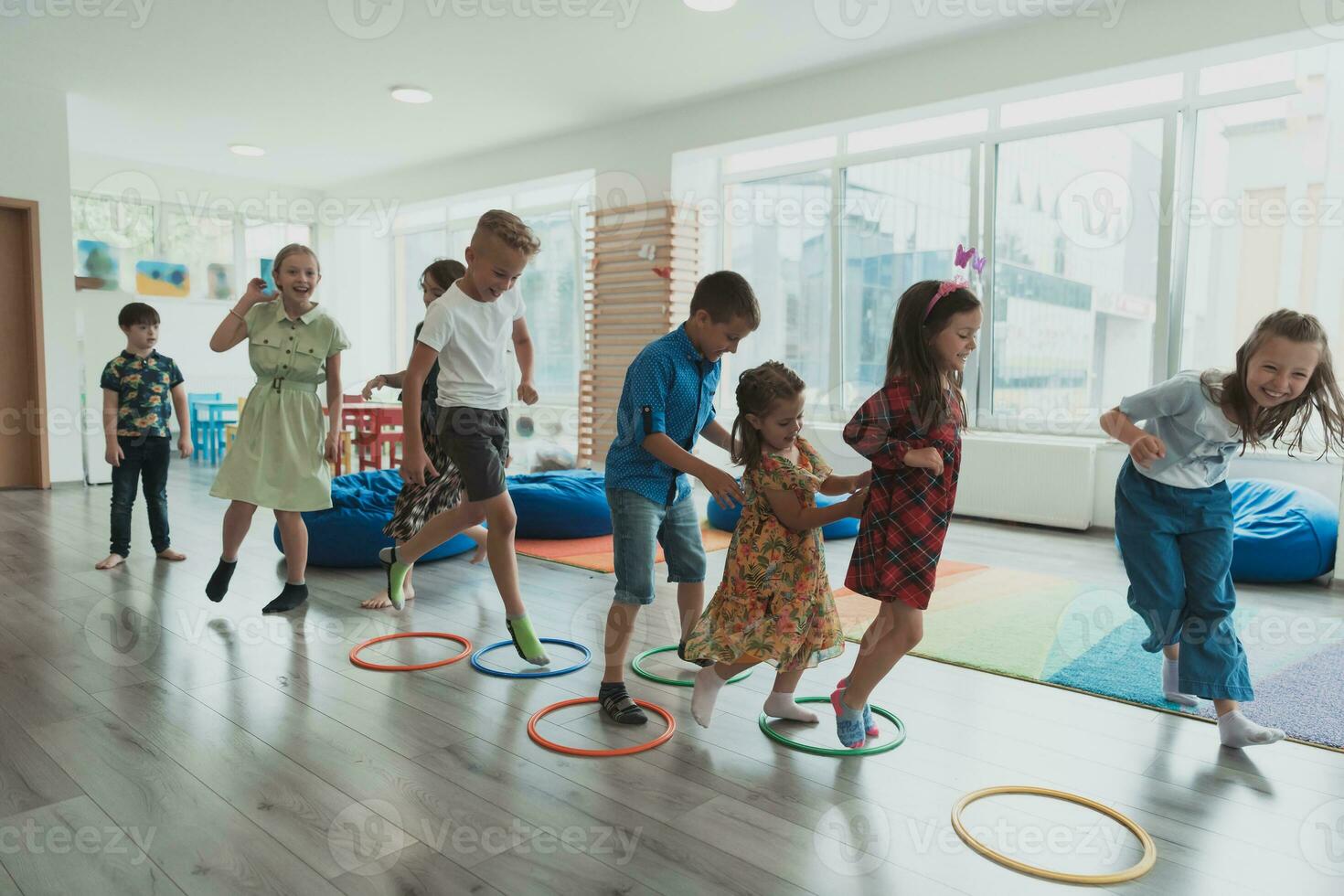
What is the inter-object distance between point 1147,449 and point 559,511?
308cm

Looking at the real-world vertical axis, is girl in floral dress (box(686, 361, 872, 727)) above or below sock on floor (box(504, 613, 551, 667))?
above

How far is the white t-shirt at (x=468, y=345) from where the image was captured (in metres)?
2.50

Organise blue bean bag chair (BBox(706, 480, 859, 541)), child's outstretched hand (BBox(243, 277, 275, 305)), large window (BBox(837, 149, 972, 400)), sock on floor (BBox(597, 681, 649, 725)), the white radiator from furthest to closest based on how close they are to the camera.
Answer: large window (BBox(837, 149, 972, 400))
the white radiator
blue bean bag chair (BBox(706, 480, 859, 541))
child's outstretched hand (BBox(243, 277, 275, 305))
sock on floor (BBox(597, 681, 649, 725))

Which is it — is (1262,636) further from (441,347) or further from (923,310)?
(441,347)

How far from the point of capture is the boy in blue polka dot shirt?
2131 millimetres

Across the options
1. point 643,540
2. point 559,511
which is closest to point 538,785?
point 643,540

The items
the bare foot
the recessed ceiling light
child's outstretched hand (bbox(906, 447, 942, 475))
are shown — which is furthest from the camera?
the recessed ceiling light

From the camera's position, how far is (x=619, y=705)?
2277mm

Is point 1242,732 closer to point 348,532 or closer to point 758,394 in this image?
point 758,394

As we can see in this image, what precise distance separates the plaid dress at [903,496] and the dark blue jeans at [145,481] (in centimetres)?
339

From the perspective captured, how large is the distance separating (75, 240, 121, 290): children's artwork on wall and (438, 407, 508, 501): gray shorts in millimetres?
7963

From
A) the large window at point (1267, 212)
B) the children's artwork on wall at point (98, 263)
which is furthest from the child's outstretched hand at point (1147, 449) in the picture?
the children's artwork on wall at point (98, 263)

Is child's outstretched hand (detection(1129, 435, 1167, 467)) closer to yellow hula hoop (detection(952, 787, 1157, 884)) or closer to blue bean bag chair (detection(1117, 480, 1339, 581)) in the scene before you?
yellow hula hoop (detection(952, 787, 1157, 884))

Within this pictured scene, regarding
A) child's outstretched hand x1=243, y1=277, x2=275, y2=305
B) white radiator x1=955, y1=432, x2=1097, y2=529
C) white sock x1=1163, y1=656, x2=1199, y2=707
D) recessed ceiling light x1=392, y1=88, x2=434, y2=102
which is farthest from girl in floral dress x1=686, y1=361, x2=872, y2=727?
recessed ceiling light x1=392, y1=88, x2=434, y2=102
